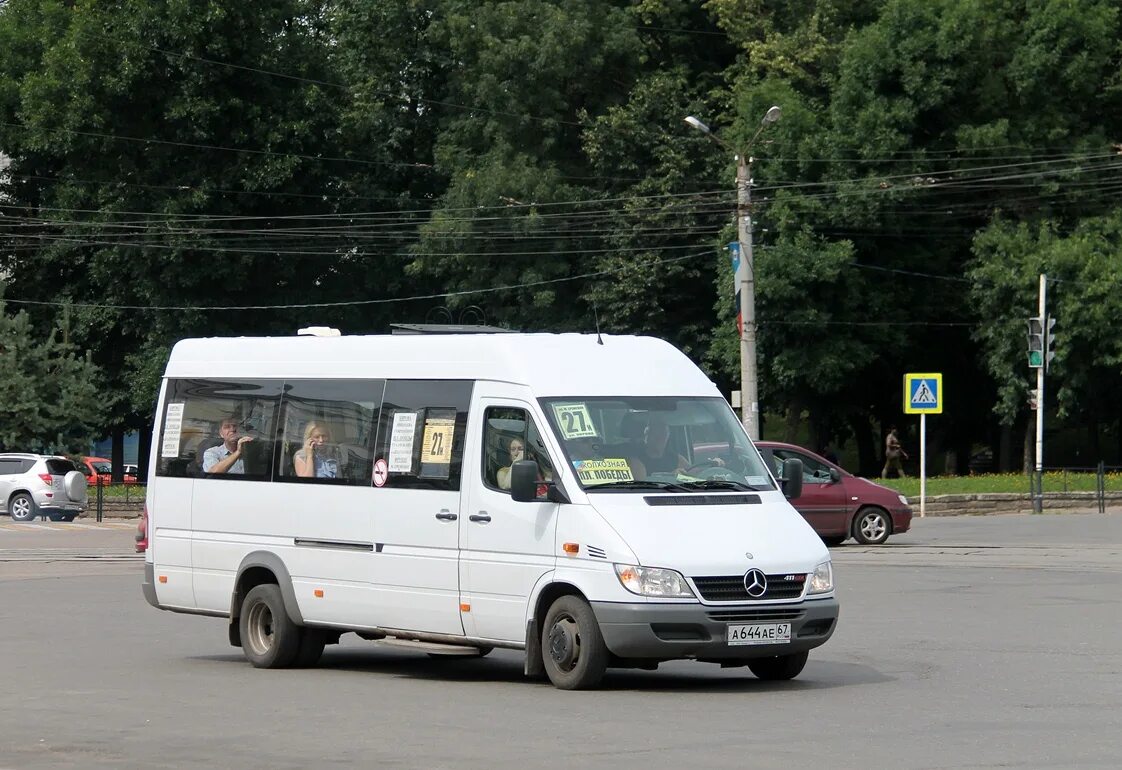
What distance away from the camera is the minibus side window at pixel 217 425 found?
14602 mm

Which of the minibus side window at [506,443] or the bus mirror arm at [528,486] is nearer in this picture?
the bus mirror arm at [528,486]

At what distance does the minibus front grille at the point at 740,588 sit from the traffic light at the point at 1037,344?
3107cm

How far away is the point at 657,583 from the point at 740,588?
1.79 feet

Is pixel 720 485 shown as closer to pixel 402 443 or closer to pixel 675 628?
pixel 675 628

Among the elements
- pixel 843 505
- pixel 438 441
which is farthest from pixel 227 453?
pixel 843 505

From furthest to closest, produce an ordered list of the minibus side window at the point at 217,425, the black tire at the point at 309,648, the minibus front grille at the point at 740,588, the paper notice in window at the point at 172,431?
the paper notice in window at the point at 172,431
the minibus side window at the point at 217,425
the black tire at the point at 309,648
the minibus front grille at the point at 740,588

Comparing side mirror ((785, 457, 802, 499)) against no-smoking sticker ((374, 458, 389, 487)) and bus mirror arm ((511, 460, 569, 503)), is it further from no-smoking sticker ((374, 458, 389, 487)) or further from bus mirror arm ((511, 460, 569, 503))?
no-smoking sticker ((374, 458, 389, 487))

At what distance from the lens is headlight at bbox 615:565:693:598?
1162cm

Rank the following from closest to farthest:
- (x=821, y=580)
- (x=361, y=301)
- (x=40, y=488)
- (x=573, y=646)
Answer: (x=573, y=646) → (x=821, y=580) → (x=40, y=488) → (x=361, y=301)

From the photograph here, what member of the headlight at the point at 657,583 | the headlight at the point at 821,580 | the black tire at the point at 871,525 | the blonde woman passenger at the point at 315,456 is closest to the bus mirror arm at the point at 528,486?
the headlight at the point at 657,583

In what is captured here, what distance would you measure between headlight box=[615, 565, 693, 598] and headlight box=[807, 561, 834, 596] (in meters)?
0.91

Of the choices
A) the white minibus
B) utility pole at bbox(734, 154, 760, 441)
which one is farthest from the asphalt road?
utility pole at bbox(734, 154, 760, 441)

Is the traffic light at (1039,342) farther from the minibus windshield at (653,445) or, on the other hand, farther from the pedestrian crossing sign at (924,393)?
A: the minibus windshield at (653,445)

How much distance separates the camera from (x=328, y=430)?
14102 millimetres
